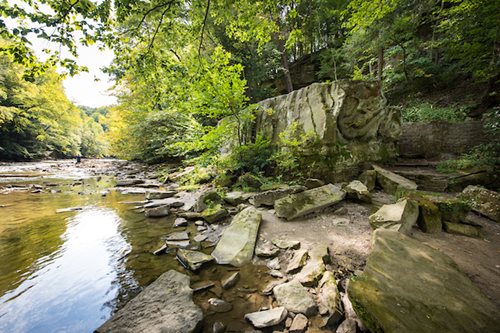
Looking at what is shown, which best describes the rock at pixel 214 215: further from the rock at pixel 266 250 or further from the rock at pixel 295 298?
the rock at pixel 295 298

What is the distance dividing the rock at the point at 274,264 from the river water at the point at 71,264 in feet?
4.73

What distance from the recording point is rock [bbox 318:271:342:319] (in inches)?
75.0

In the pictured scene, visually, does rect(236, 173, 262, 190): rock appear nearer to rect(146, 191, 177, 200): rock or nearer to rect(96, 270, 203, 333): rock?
rect(146, 191, 177, 200): rock

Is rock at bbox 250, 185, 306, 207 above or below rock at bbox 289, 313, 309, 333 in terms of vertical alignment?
above

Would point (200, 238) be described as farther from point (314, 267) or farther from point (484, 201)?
point (484, 201)

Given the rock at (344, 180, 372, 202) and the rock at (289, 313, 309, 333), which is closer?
the rock at (289, 313, 309, 333)

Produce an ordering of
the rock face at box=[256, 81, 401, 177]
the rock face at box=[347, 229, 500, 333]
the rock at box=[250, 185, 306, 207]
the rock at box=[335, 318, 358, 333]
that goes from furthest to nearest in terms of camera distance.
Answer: the rock face at box=[256, 81, 401, 177], the rock at box=[250, 185, 306, 207], the rock at box=[335, 318, 358, 333], the rock face at box=[347, 229, 500, 333]

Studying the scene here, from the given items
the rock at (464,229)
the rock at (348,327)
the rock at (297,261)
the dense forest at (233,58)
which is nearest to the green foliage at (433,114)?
the dense forest at (233,58)

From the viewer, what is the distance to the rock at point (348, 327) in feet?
5.56

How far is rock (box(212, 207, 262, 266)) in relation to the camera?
3035 millimetres

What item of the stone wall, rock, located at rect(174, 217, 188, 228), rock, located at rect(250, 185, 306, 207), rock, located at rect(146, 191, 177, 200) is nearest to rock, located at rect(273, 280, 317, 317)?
rock, located at rect(250, 185, 306, 207)

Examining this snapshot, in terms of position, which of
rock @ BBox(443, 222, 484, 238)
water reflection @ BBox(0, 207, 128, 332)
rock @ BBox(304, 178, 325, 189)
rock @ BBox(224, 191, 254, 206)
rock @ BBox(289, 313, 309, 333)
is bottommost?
rock @ BBox(289, 313, 309, 333)

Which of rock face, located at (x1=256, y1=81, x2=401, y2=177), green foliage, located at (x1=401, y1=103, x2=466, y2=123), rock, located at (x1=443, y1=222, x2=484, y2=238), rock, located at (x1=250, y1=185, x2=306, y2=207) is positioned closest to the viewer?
rock, located at (x1=443, y1=222, x2=484, y2=238)

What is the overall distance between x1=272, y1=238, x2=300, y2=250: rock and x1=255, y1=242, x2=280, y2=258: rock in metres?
0.07
